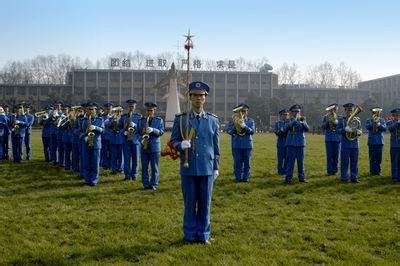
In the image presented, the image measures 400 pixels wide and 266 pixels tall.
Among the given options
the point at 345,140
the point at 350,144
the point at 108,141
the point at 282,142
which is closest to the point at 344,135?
the point at 345,140

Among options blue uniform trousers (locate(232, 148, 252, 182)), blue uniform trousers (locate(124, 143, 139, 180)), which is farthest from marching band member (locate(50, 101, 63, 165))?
blue uniform trousers (locate(232, 148, 252, 182))

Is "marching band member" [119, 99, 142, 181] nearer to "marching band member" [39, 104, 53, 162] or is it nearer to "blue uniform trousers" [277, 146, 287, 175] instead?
"blue uniform trousers" [277, 146, 287, 175]

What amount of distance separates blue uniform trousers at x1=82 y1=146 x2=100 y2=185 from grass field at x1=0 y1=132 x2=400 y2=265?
30cm

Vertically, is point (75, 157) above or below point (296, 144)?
below

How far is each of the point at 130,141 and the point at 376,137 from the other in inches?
290

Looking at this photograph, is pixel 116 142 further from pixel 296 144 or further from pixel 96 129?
pixel 296 144

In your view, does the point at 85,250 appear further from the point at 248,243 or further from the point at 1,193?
the point at 1,193

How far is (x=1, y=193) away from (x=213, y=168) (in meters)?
6.09

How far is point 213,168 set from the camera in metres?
6.98

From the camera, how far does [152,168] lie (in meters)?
11.3

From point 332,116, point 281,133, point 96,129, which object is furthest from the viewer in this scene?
point 281,133

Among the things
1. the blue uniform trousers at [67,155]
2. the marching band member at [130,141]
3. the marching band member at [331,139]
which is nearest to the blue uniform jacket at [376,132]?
the marching band member at [331,139]

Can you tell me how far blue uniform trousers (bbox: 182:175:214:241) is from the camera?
22.2ft

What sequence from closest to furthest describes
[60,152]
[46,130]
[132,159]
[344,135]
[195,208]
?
[195,208]
[344,135]
[132,159]
[60,152]
[46,130]
